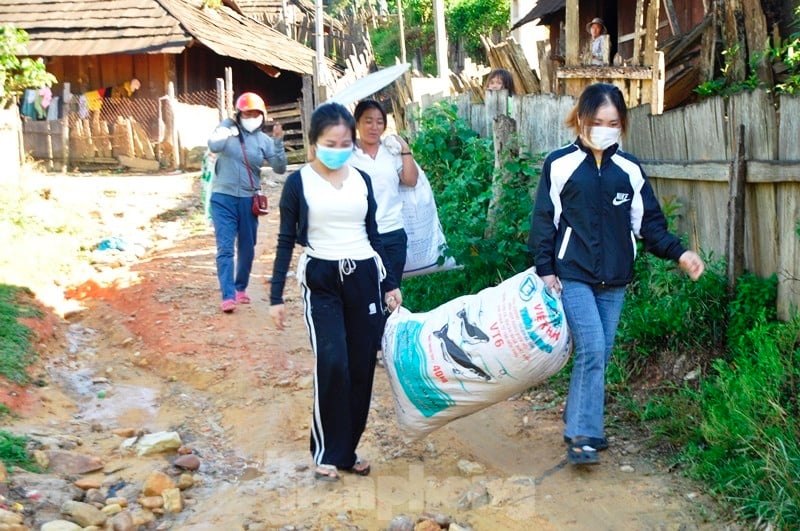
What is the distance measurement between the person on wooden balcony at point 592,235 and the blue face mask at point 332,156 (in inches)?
36.2

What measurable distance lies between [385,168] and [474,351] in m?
1.74

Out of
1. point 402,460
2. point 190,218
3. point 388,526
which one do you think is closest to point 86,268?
point 190,218

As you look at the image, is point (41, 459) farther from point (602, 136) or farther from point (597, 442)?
point (602, 136)

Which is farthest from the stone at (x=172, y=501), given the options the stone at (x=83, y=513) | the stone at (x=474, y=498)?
the stone at (x=474, y=498)

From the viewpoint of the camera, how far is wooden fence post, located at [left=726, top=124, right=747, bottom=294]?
446 cm

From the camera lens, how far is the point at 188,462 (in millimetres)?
4621

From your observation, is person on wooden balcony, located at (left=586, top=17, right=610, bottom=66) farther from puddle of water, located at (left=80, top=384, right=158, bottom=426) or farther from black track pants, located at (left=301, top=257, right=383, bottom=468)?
black track pants, located at (left=301, top=257, right=383, bottom=468)

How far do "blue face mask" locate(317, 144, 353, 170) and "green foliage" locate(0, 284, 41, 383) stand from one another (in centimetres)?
303

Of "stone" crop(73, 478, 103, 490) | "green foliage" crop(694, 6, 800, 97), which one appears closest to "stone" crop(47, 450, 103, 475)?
"stone" crop(73, 478, 103, 490)

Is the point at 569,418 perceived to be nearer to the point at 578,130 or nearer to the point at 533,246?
the point at 533,246

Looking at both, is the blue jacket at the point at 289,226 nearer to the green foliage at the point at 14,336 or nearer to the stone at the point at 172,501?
the stone at the point at 172,501

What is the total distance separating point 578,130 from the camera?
4.00 metres

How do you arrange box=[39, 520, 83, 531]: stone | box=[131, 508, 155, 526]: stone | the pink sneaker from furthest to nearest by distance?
the pink sneaker, box=[131, 508, 155, 526]: stone, box=[39, 520, 83, 531]: stone

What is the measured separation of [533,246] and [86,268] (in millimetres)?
6498
